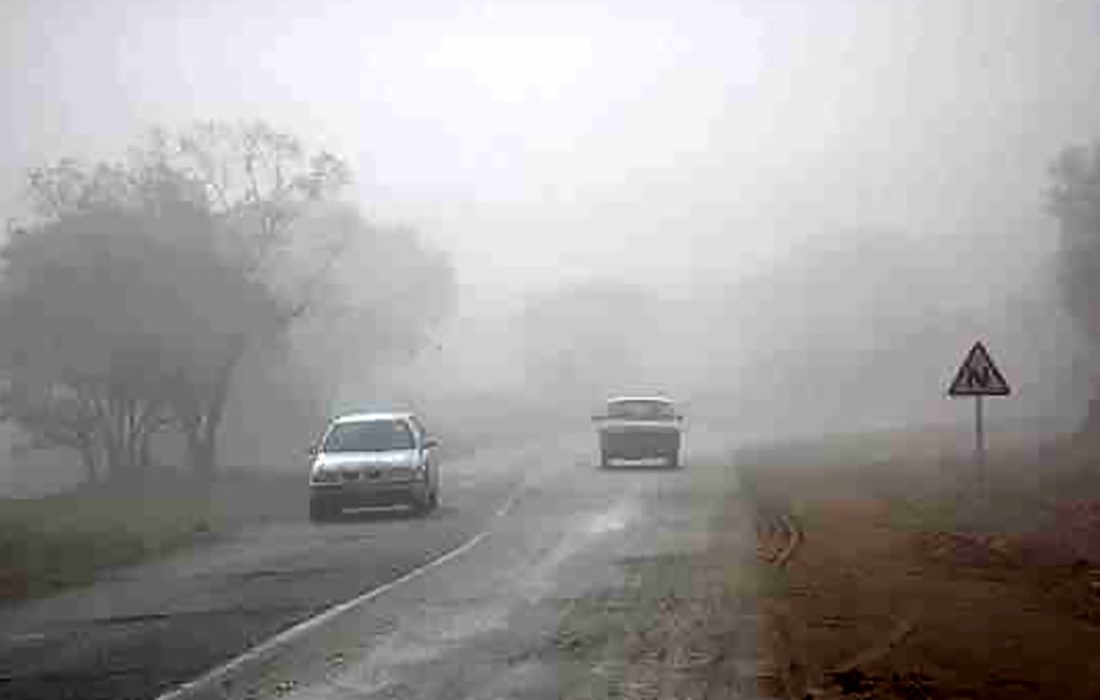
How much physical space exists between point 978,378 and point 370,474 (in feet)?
35.3

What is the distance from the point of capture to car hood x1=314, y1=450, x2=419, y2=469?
30.7 m

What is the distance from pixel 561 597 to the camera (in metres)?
16.4

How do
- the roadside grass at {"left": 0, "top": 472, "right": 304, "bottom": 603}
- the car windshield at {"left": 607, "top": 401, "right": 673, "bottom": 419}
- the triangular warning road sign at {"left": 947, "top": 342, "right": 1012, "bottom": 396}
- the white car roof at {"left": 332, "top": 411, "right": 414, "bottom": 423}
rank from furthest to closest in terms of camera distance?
the car windshield at {"left": 607, "top": 401, "right": 673, "bottom": 419}, the white car roof at {"left": 332, "top": 411, "right": 414, "bottom": 423}, the triangular warning road sign at {"left": 947, "top": 342, "right": 1012, "bottom": 396}, the roadside grass at {"left": 0, "top": 472, "right": 304, "bottom": 603}

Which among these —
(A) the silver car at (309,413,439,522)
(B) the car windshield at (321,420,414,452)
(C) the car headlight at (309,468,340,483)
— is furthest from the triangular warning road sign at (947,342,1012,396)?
(C) the car headlight at (309,468,340,483)

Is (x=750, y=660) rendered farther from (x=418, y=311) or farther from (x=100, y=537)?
(x=418, y=311)

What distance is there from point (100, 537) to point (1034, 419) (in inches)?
2479

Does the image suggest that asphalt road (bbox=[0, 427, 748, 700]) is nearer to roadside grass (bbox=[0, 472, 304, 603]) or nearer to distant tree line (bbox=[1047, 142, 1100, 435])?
roadside grass (bbox=[0, 472, 304, 603])

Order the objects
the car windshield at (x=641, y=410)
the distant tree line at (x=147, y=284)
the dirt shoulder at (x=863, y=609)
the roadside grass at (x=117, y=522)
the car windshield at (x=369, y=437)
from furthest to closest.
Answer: the car windshield at (x=641, y=410) → the distant tree line at (x=147, y=284) → the car windshield at (x=369, y=437) → the roadside grass at (x=117, y=522) → the dirt shoulder at (x=863, y=609)

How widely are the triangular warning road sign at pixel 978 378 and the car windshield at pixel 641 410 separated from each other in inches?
864

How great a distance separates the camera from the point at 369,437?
32312mm

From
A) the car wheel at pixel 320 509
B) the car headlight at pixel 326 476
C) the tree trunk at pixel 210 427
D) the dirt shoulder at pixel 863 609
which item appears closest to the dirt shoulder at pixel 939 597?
the dirt shoulder at pixel 863 609

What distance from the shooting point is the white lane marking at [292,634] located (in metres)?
11.3

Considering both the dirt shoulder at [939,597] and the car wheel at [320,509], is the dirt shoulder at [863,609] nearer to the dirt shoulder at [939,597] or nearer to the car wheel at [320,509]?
the dirt shoulder at [939,597]

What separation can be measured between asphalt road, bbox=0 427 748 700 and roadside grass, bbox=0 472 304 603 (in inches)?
35.6
